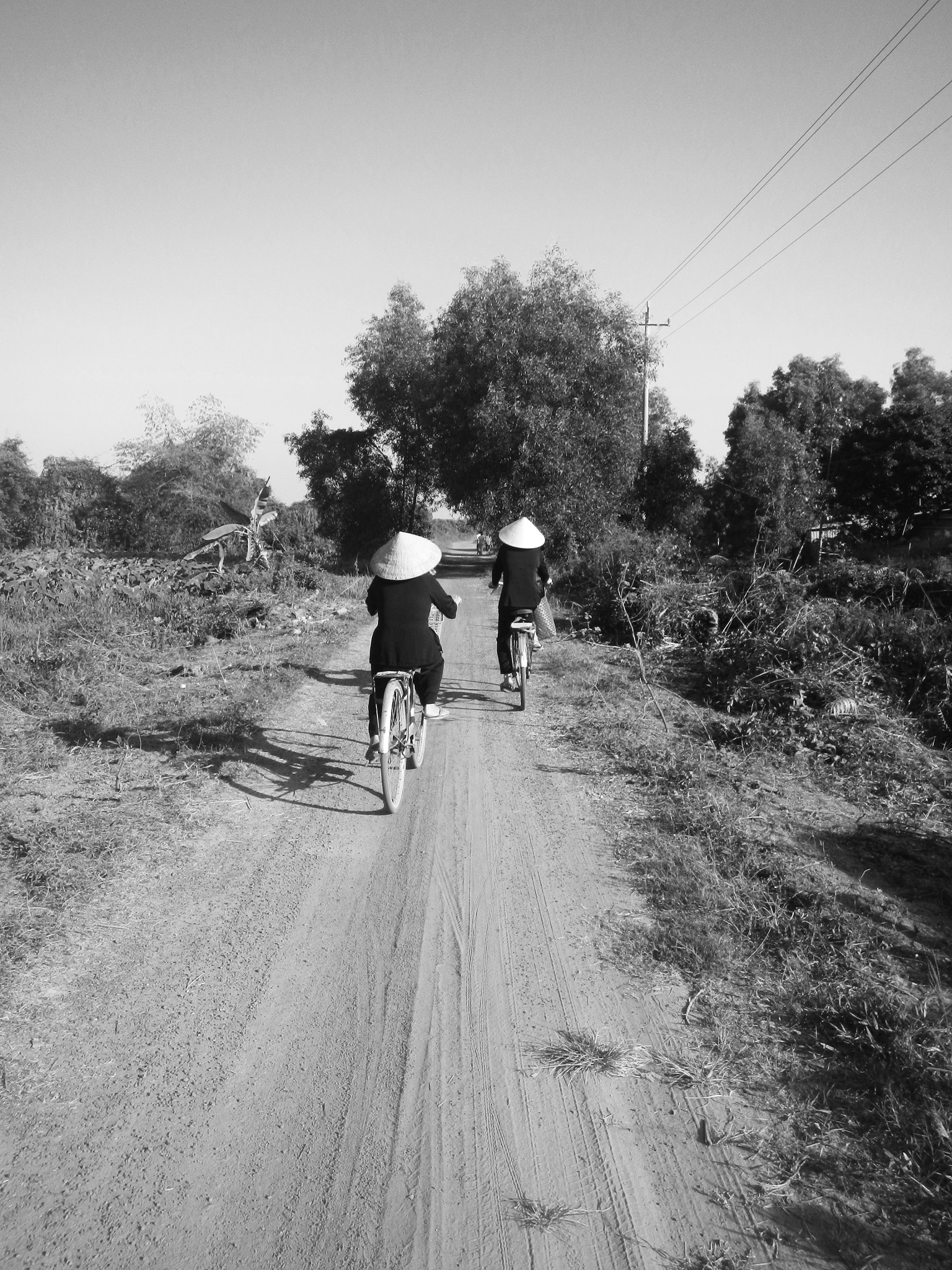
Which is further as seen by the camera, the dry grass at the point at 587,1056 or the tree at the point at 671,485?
the tree at the point at 671,485

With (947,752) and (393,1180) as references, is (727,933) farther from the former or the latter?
(947,752)

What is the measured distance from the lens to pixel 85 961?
388 centimetres

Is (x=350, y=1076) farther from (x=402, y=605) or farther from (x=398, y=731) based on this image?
(x=402, y=605)

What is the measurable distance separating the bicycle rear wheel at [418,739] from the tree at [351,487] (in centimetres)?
2667

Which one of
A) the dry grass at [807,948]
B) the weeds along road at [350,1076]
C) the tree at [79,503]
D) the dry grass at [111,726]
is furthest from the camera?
the tree at [79,503]

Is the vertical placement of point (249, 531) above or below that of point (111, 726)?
above

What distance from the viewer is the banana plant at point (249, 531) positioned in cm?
2097

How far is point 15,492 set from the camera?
41.6 metres

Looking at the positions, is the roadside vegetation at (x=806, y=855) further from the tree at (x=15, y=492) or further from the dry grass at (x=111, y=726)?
the tree at (x=15, y=492)

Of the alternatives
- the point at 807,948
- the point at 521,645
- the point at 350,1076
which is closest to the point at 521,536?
the point at 521,645

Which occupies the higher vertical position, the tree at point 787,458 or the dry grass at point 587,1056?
the tree at point 787,458

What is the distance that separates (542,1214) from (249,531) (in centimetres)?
2124

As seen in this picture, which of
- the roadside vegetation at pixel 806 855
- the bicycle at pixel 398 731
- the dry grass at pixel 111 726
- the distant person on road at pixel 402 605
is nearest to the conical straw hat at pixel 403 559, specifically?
the distant person on road at pixel 402 605

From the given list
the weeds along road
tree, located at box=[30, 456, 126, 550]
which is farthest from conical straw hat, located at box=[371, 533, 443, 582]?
tree, located at box=[30, 456, 126, 550]
